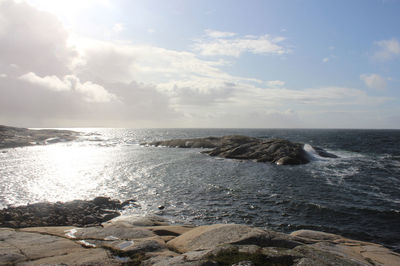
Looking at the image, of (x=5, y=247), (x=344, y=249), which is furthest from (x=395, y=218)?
(x=5, y=247)

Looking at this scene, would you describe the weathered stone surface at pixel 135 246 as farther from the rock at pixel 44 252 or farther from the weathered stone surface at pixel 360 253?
the weathered stone surface at pixel 360 253

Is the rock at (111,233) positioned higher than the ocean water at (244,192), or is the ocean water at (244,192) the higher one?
the rock at (111,233)

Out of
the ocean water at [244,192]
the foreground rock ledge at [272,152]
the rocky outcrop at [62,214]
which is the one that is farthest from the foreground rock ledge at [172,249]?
the foreground rock ledge at [272,152]

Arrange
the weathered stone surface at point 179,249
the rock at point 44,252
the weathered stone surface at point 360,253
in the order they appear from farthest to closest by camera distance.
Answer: the weathered stone surface at point 360,253
the rock at point 44,252
the weathered stone surface at point 179,249

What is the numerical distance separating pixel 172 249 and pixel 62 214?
1540 cm

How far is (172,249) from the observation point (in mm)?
9992

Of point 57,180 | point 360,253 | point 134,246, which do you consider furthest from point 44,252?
point 57,180

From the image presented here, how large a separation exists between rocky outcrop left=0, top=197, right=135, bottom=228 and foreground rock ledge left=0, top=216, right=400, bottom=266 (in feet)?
24.1

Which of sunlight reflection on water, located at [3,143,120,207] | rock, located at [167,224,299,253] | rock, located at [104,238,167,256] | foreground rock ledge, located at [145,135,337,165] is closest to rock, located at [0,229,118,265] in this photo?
rock, located at [104,238,167,256]

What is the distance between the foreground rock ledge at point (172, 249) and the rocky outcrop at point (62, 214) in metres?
7.36

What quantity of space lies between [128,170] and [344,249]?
129 ft

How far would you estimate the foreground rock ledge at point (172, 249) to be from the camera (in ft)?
26.6

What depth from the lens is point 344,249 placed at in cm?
1151

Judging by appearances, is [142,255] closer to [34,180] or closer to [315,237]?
[315,237]
